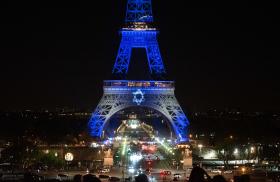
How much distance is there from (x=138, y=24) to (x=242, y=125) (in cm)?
2304

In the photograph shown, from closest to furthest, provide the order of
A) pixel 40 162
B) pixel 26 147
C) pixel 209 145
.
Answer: pixel 40 162 < pixel 26 147 < pixel 209 145

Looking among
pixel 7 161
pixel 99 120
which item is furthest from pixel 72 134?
pixel 7 161

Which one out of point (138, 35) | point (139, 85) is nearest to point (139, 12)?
point (138, 35)

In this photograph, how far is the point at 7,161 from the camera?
4988 cm

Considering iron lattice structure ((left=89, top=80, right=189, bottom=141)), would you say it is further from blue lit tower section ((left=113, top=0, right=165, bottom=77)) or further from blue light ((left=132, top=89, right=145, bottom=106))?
blue lit tower section ((left=113, top=0, right=165, bottom=77))

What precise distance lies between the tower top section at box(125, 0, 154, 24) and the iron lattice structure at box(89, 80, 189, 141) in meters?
6.39

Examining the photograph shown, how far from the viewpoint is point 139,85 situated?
6094 cm

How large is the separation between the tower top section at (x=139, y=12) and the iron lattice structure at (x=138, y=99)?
6.39m

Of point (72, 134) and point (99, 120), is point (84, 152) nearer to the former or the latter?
point (99, 120)

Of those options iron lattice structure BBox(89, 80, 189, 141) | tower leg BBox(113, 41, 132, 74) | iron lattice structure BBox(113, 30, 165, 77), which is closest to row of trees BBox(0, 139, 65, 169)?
iron lattice structure BBox(89, 80, 189, 141)

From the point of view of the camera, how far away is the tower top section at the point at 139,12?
195ft

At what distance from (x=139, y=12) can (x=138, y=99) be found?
29.5ft

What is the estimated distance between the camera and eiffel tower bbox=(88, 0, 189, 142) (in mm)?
59719

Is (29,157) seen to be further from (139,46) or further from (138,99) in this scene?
(139,46)
